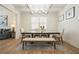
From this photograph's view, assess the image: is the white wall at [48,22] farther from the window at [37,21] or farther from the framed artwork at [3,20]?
the framed artwork at [3,20]

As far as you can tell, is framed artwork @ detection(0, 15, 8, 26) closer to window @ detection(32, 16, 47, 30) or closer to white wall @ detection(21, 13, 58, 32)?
white wall @ detection(21, 13, 58, 32)

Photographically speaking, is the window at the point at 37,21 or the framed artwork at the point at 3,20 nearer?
the framed artwork at the point at 3,20

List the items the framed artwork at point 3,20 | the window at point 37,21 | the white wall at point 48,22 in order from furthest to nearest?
the window at point 37,21
the white wall at point 48,22
the framed artwork at point 3,20

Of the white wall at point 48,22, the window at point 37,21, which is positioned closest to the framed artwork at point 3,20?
the white wall at point 48,22

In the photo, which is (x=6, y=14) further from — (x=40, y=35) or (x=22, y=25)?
(x=40, y=35)

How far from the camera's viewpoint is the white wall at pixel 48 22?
9.16m

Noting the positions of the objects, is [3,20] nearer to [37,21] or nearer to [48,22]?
[37,21]

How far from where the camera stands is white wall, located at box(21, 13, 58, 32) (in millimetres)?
9165

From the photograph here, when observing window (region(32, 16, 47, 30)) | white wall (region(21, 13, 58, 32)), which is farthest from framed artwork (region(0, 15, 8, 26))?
window (region(32, 16, 47, 30))

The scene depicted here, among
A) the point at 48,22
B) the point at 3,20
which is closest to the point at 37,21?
the point at 48,22

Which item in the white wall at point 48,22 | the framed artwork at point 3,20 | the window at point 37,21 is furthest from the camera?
the window at point 37,21

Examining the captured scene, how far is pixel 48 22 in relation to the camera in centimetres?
957
